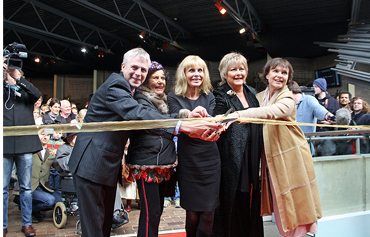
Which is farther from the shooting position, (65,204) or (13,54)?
(65,204)

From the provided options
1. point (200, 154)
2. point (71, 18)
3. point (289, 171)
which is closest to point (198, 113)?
point (200, 154)

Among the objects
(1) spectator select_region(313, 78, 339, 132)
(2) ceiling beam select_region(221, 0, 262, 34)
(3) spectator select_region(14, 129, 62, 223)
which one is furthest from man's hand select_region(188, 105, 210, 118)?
(2) ceiling beam select_region(221, 0, 262, 34)

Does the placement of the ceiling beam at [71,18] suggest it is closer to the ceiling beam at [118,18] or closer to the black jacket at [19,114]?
the ceiling beam at [118,18]

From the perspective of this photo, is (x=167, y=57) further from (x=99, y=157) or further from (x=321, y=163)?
(x=99, y=157)

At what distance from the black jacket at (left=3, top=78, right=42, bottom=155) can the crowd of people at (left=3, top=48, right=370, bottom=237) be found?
110 cm

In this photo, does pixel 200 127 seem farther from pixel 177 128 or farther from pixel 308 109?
pixel 308 109

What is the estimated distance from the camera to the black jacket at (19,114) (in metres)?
2.72

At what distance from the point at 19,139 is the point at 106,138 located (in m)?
1.54

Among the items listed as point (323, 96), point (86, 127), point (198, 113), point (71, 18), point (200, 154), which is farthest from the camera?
point (71, 18)

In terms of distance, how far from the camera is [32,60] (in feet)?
46.4

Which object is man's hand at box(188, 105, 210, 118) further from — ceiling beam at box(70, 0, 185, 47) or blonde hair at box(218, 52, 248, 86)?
ceiling beam at box(70, 0, 185, 47)

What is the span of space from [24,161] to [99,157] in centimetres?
158

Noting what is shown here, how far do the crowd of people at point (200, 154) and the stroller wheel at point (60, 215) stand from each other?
1592 mm

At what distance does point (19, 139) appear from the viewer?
277 centimetres
